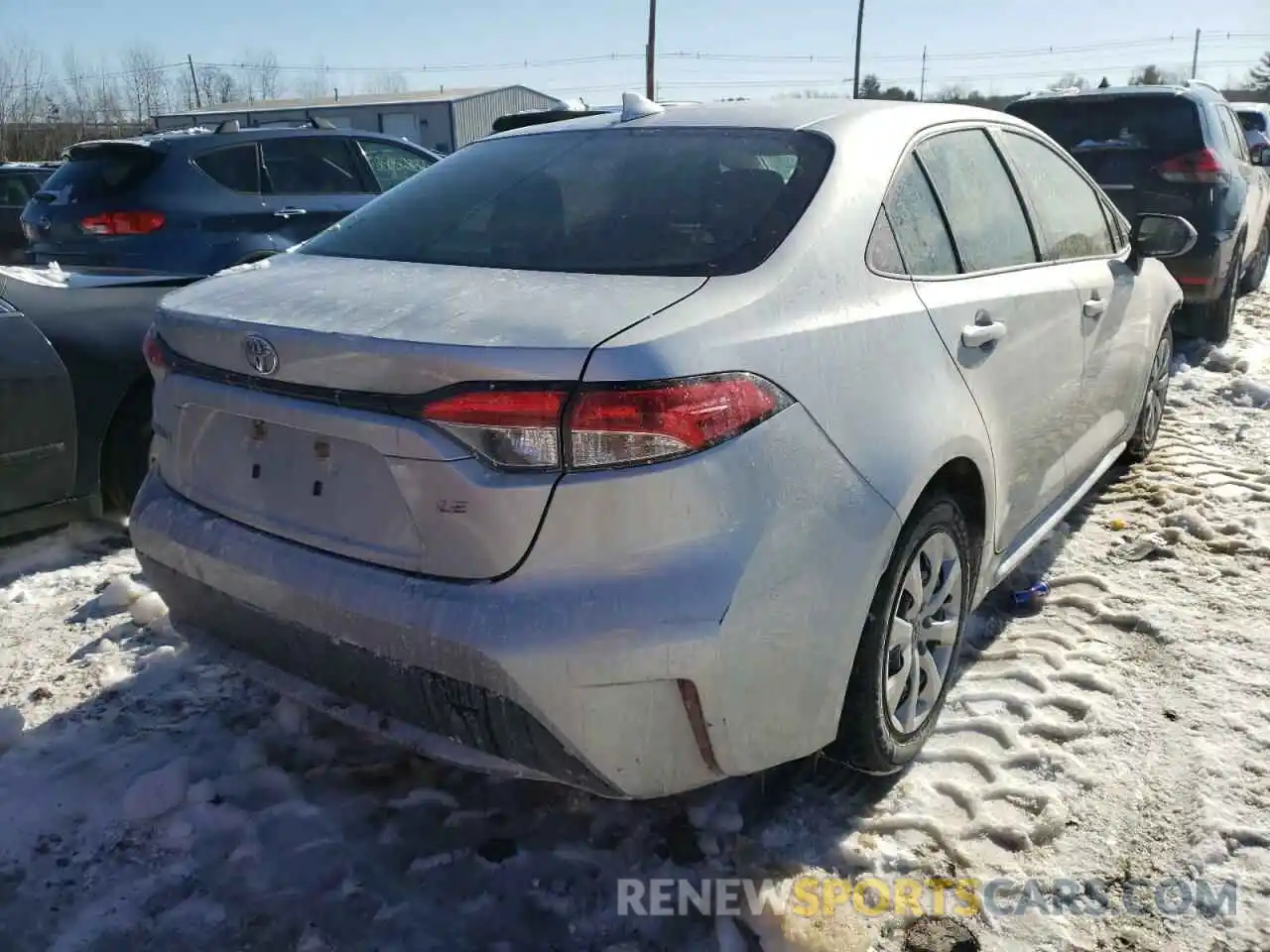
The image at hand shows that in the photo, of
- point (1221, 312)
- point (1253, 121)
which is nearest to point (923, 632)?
point (1221, 312)

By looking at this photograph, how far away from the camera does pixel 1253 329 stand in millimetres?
7926

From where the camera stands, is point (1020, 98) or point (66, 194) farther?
point (1020, 98)

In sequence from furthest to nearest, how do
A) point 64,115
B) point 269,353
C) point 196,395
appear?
point 64,115, point 196,395, point 269,353

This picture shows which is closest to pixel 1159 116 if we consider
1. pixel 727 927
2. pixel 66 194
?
pixel 727 927

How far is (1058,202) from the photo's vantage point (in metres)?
3.43

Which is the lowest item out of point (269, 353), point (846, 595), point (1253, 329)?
point (1253, 329)

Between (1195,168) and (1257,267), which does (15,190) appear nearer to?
(1195,168)

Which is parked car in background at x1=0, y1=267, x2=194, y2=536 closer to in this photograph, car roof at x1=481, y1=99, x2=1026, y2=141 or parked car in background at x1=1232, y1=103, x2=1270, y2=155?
car roof at x1=481, y1=99, x2=1026, y2=141

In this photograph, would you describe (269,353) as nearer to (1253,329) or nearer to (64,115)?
(1253,329)

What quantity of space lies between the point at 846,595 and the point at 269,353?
4.09 feet

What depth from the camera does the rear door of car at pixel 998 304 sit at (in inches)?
98.4

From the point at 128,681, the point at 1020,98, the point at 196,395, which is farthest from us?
the point at 1020,98

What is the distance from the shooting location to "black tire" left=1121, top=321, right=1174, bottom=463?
4641 millimetres

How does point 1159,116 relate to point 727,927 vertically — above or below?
above
